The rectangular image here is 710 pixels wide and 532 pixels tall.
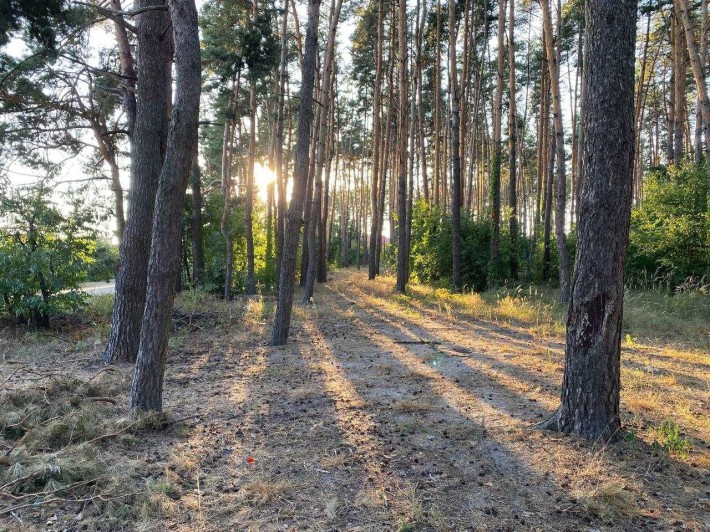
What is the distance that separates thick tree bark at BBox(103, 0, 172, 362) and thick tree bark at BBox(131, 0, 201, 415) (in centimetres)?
274

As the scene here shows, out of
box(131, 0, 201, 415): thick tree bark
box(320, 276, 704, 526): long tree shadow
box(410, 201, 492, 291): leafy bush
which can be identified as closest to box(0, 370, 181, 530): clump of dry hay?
box(131, 0, 201, 415): thick tree bark

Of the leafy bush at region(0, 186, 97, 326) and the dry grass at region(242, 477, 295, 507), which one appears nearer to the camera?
the dry grass at region(242, 477, 295, 507)

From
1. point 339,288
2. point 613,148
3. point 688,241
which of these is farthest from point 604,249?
point 339,288

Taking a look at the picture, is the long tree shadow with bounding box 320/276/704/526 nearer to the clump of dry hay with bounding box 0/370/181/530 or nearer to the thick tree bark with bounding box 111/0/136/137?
the clump of dry hay with bounding box 0/370/181/530

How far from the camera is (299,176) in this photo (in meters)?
7.57

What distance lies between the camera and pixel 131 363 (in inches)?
258

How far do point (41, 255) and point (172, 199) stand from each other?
5.91 meters

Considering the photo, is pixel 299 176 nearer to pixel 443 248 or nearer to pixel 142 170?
pixel 142 170

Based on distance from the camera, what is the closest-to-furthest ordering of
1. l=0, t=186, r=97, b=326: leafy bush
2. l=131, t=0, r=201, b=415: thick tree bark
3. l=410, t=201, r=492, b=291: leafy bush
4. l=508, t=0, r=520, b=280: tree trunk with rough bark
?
l=131, t=0, r=201, b=415: thick tree bark < l=0, t=186, r=97, b=326: leafy bush < l=508, t=0, r=520, b=280: tree trunk with rough bark < l=410, t=201, r=492, b=291: leafy bush

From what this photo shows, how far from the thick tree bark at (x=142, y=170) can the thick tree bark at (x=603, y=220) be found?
5512 mm

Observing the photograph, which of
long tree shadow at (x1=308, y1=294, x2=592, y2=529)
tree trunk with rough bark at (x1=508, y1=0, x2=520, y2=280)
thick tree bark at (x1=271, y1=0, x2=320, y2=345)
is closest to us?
long tree shadow at (x1=308, y1=294, x2=592, y2=529)

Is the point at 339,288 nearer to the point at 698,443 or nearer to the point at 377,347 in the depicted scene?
the point at 377,347

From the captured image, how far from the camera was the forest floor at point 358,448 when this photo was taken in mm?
2777

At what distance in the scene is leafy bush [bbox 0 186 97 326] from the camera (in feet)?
27.3
